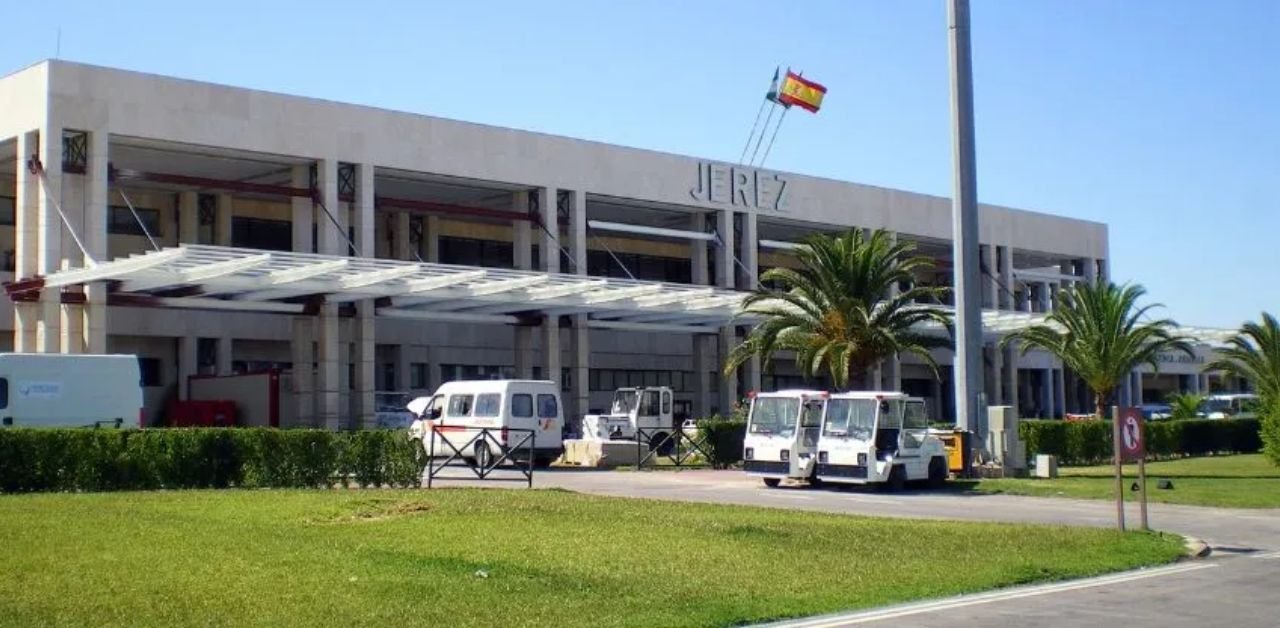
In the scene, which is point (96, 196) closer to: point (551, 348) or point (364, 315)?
point (364, 315)

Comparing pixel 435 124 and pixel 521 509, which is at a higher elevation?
pixel 435 124

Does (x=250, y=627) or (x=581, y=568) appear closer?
(x=250, y=627)

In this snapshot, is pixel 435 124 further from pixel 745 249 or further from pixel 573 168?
pixel 745 249

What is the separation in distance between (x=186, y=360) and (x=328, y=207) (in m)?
9.63

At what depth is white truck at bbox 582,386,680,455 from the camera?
44.5 metres

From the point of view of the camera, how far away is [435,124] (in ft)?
161

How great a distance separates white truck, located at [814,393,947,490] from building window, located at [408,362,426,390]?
103 ft

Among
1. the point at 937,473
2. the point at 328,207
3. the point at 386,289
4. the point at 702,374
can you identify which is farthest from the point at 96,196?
the point at 702,374

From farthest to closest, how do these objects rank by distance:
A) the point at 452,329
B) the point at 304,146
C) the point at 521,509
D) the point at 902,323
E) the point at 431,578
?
1. the point at 452,329
2. the point at 304,146
3. the point at 902,323
4. the point at 521,509
5. the point at 431,578

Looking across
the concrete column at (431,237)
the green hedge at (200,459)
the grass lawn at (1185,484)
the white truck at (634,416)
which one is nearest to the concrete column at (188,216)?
the concrete column at (431,237)

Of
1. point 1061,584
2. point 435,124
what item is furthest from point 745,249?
point 1061,584

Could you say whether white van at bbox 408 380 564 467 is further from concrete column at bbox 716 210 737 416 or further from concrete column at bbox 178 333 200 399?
concrete column at bbox 716 210 737 416

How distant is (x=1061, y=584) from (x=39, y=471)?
15757 mm

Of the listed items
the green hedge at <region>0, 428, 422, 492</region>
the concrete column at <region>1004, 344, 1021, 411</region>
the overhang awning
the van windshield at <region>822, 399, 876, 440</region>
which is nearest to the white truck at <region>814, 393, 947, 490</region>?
the van windshield at <region>822, 399, 876, 440</region>
